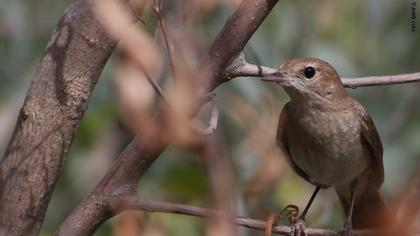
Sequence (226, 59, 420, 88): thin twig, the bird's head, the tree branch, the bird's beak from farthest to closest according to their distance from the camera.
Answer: the bird's head < the bird's beak < (226, 59, 420, 88): thin twig < the tree branch

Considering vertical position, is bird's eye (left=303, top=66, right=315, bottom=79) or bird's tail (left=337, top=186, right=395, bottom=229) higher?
bird's eye (left=303, top=66, right=315, bottom=79)

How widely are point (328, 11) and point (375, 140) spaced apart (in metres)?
1.38

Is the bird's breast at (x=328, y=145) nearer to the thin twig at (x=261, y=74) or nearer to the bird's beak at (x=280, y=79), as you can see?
the bird's beak at (x=280, y=79)

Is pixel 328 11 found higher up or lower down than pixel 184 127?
lower down

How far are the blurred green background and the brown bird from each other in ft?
0.36

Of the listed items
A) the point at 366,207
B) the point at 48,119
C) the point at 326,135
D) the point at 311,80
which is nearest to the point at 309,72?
the point at 311,80

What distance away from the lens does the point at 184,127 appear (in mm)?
1402

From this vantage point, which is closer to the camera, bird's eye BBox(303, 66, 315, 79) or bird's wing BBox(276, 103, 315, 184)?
bird's eye BBox(303, 66, 315, 79)

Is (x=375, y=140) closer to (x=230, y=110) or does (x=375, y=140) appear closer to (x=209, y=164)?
(x=230, y=110)

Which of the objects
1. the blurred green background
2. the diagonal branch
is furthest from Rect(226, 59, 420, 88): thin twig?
the blurred green background

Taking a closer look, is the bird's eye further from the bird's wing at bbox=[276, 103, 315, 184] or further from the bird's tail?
the bird's tail

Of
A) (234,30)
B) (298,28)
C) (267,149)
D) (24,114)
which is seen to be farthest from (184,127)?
(298,28)

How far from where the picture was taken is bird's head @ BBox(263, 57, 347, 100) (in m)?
3.66

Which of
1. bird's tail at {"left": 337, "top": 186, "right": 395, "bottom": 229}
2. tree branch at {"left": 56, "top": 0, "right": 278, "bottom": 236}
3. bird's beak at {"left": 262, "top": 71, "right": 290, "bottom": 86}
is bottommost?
bird's tail at {"left": 337, "top": 186, "right": 395, "bottom": 229}
